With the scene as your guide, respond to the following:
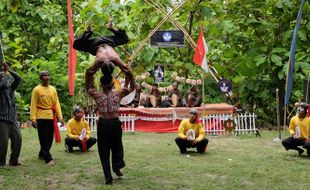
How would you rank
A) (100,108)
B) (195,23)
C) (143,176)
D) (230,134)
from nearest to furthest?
(100,108) < (143,176) < (230,134) < (195,23)

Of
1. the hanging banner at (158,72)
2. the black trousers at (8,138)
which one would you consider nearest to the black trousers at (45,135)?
the black trousers at (8,138)

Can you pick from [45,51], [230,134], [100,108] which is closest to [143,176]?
[100,108]

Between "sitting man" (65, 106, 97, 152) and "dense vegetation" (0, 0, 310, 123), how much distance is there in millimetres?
4029

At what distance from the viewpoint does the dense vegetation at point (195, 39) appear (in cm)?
1427

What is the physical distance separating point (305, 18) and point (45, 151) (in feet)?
30.4

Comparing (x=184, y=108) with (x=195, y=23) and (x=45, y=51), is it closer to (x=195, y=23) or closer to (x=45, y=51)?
(x=195, y=23)

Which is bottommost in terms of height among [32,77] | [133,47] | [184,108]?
[184,108]

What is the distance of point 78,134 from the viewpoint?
963 centimetres

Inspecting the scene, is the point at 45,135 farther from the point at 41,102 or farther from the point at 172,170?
the point at 172,170

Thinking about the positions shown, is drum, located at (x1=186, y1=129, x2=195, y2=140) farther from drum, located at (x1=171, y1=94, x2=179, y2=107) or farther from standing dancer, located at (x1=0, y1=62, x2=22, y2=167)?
drum, located at (x1=171, y1=94, x2=179, y2=107)

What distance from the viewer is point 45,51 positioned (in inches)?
753

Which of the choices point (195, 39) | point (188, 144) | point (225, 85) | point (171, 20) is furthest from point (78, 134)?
point (195, 39)

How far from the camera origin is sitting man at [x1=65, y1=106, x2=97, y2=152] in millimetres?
9516

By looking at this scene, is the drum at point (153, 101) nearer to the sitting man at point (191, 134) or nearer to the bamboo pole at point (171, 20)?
the bamboo pole at point (171, 20)
